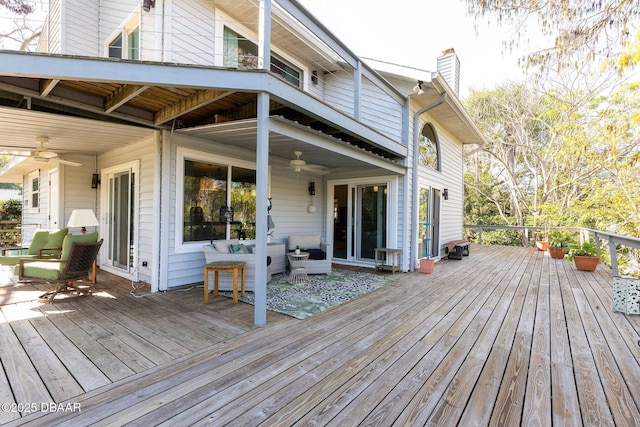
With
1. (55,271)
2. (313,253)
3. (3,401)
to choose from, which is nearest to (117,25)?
(55,271)

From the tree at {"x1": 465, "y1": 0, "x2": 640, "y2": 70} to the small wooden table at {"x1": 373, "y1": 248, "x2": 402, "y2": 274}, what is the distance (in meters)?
4.01

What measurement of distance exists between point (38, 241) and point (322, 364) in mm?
5913

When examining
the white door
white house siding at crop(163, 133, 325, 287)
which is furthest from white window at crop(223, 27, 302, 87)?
the white door

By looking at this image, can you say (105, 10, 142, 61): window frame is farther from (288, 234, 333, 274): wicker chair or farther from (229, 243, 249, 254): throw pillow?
(288, 234, 333, 274): wicker chair

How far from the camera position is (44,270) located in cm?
406

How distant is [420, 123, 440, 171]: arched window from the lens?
7.51m

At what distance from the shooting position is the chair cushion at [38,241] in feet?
17.4

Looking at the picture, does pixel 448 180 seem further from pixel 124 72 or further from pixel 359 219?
pixel 124 72

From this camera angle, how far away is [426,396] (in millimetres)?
2039

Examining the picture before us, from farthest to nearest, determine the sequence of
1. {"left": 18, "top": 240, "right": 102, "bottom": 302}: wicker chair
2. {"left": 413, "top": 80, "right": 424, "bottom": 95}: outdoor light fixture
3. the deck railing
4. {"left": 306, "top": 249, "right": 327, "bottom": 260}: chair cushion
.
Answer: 1. {"left": 306, "top": 249, "right": 327, "bottom": 260}: chair cushion
2. {"left": 413, "top": 80, "right": 424, "bottom": 95}: outdoor light fixture
3. the deck railing
4. {"left": 18, "top": 240, "right": 102, "bottom": 302}: wicker chair

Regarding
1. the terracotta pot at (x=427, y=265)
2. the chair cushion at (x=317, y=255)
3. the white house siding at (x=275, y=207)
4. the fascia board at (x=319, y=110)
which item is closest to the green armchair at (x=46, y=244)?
the white house siding at (x=275, y=207)

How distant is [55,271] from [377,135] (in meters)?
5.27

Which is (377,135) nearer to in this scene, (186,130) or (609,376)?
(186,130)

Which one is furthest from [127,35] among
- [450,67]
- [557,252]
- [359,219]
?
[557,252]
